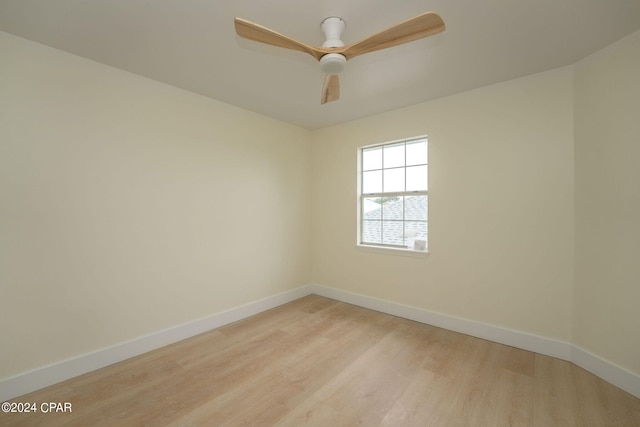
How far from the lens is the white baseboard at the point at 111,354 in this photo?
184 centimetres

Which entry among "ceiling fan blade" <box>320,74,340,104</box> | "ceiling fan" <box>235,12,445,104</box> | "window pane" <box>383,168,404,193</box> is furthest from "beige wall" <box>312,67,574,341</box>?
"ceiling fan" <box>235,12,445,104</box>

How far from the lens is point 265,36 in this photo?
1485mm

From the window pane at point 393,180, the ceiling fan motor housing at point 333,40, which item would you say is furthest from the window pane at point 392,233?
the ceiling fan motor housing at point 333,40

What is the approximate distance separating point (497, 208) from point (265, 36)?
8.51 ft

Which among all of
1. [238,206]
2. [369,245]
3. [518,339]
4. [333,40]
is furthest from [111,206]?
[518,339]

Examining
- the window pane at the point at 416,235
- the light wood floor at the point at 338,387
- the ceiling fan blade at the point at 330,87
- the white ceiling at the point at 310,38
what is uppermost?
the white ceiling at the point at 310,38

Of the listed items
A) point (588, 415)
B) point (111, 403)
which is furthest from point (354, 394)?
point (111, 403)

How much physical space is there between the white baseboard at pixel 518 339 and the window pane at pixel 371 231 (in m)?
0.79

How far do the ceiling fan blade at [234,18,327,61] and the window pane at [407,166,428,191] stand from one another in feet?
6.55

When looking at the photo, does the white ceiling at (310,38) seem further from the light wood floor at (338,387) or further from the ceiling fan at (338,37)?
the light wood floor at (338,387)

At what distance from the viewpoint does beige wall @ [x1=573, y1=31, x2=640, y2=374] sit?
189 centimetres

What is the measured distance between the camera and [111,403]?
1.78 metres

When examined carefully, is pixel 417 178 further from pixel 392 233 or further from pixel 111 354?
pixel 111 354

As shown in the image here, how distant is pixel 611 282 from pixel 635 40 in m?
1.81
